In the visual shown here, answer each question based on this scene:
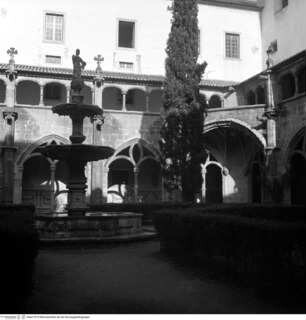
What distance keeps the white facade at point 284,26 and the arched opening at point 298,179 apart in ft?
18.5

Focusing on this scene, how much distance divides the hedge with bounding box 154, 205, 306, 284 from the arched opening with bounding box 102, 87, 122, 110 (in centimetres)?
1434

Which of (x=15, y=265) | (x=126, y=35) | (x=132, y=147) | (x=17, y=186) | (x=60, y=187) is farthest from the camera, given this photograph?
(x=126, y=35)

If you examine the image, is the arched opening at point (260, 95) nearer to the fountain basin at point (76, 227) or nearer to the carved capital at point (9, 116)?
the carved capital at point (9, 116)

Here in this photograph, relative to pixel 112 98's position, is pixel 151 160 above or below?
below

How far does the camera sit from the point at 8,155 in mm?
18594

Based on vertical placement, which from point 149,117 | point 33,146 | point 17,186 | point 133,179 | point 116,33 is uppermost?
point 116,33

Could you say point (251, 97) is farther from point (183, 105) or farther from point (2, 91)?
point (2, 91)

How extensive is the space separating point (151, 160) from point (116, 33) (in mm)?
7143

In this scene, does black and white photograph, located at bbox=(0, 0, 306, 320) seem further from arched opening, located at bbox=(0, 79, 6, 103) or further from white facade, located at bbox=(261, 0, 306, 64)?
arched opening, located at bbox=(0, 79, 6, 103)

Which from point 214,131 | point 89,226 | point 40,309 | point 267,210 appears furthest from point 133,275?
point 214,131

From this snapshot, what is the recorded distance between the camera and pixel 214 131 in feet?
71.3

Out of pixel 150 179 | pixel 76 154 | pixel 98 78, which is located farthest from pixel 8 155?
pixel 76 154

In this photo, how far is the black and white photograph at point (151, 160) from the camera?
5449 millimetres

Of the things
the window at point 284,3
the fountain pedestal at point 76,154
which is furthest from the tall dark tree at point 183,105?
the window at point 284,3
